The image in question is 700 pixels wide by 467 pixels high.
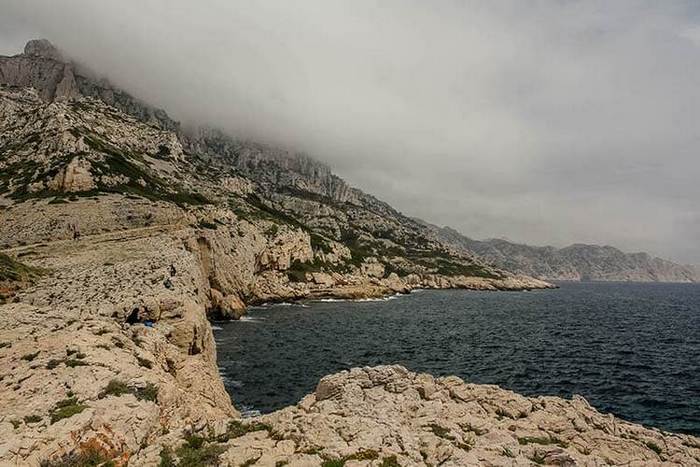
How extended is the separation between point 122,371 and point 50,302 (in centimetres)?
1608

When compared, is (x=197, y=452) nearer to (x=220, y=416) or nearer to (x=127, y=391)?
(x=127, y=391)

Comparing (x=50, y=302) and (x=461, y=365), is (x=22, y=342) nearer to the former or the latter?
(x=50, y=302)

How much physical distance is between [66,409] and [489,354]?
6248 cm

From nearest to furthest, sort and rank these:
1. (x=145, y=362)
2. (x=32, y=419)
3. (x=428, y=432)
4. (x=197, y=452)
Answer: (x=197, y=452) → (x=32, y=419) → (x=428, y=432) → (x=145, y=362)

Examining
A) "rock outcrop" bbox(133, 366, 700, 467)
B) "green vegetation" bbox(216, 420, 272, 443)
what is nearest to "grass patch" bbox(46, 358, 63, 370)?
"rock outcrop" bbox(133, 366, 700, 467)

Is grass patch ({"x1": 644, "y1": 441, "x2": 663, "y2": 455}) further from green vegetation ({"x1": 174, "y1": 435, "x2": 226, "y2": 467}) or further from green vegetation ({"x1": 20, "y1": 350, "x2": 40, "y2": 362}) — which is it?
green vegetation ({"x1": 20, "y1": 350, "x2": 40, "y2": 362})

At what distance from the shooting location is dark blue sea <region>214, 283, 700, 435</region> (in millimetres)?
44500

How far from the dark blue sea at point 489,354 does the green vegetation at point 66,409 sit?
23283 mm

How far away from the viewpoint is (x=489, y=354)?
67.2m

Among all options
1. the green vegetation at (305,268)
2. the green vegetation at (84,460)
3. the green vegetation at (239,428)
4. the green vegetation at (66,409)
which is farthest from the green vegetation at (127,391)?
the green vegetation at (305,268)

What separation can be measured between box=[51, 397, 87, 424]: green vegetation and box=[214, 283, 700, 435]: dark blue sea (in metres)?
23.3

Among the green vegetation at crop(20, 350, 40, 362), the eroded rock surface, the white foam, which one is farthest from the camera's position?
the white foam

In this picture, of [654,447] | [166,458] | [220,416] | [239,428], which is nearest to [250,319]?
[220,416]

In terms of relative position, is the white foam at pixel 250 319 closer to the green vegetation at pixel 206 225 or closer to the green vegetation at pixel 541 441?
the green vegetation at pixel 206 225
